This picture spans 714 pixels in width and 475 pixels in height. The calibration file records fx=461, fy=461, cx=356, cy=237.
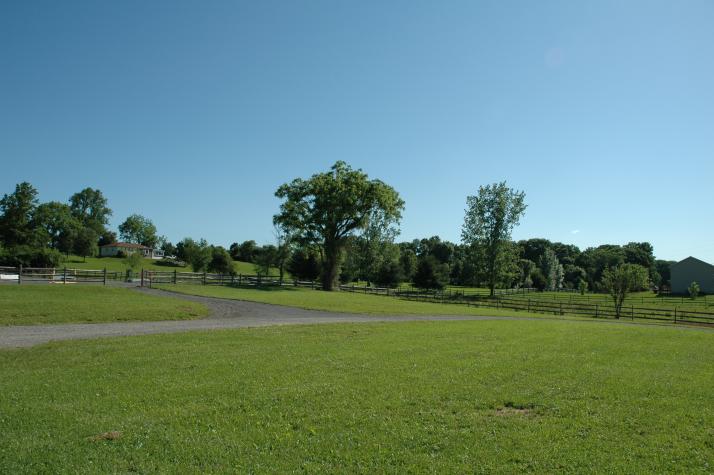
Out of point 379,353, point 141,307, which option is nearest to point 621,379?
point 379,353

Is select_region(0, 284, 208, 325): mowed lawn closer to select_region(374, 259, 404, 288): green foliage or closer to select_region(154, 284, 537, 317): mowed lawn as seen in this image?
select_region(154, 284, 537, 317): mowed lawn

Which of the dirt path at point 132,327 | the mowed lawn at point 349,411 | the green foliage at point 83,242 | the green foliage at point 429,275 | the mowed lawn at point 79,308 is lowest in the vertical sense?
the dirt path at point 132,327

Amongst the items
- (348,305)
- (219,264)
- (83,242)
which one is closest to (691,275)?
(348,305)

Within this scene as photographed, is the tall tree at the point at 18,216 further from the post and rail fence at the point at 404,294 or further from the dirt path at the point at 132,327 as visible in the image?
the dirt path at the point at 132,327

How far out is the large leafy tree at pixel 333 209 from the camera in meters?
59.8

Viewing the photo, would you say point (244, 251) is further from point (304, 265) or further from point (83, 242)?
point (304, 265)

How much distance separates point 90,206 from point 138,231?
2062 centimetres

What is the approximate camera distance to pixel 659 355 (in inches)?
534

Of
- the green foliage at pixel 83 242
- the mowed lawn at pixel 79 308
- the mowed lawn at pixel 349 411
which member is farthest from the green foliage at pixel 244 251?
the mowed lawn at pixel 349 411

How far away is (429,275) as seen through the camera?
74.9m

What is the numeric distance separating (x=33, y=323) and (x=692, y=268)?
106 metres

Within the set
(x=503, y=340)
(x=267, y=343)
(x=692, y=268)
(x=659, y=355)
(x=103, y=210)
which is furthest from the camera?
(x=103, y=210)

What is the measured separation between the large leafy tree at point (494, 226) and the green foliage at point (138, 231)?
121 metres

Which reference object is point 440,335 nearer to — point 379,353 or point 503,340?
point 503,340
